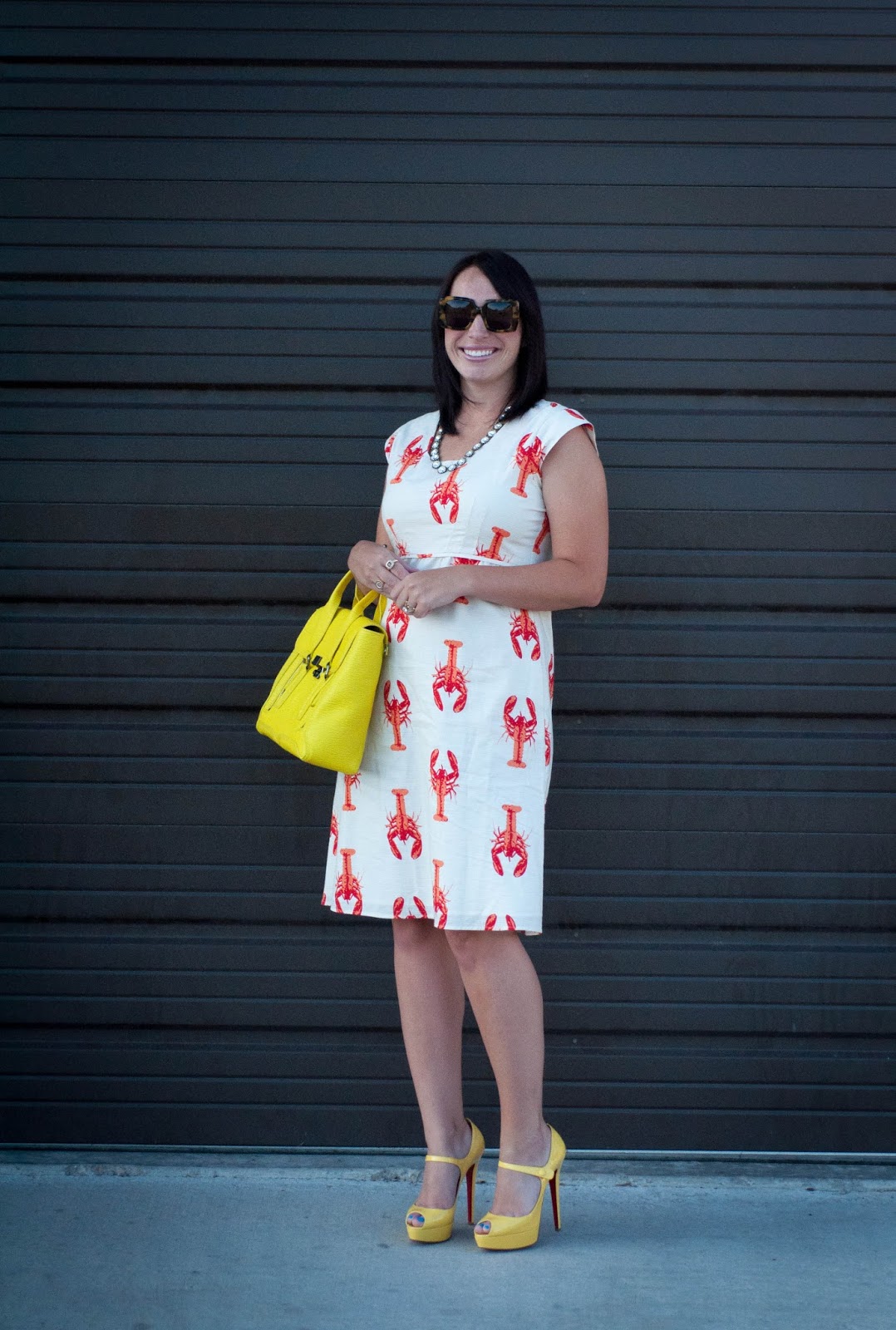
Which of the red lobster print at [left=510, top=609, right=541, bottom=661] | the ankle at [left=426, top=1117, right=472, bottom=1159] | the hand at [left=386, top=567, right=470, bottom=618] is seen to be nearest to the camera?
the hand at [left=386, top=567, right=470, bottom=618]

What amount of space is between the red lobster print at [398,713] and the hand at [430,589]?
0.18m

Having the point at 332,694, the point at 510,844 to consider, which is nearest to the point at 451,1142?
the point at 510,844

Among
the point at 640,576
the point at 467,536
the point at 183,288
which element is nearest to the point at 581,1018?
the point at 640,576

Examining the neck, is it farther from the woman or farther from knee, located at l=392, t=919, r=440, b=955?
knee, located at l=392, t=919, r=440, b=955

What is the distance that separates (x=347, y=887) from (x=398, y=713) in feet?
1.25

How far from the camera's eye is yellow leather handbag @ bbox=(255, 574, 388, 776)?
256cm

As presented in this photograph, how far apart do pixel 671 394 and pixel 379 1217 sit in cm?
200

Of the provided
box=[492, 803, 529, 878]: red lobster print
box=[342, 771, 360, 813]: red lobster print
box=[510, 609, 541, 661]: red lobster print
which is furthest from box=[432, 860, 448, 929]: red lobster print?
box=[510, 609, 541, 661]: red lobster print

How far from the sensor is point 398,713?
2.68m

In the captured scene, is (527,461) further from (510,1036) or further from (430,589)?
(510,1036)

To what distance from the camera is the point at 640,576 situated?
3178 millimetres

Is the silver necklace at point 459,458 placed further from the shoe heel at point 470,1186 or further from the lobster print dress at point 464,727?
the shoe heel at point 470,1186

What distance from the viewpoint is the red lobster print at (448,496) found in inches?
104

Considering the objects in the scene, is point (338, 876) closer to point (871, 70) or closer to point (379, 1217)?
point (379, 1217)
